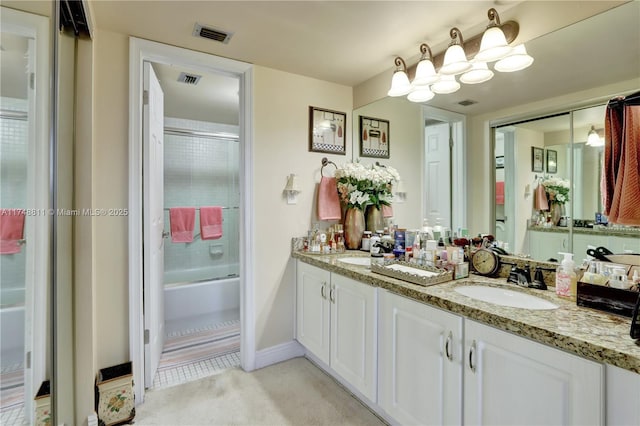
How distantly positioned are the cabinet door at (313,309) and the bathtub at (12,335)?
148 cm

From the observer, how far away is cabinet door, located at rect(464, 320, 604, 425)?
894mm

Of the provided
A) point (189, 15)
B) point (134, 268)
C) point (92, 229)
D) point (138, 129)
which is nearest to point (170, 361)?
point (134, 268)

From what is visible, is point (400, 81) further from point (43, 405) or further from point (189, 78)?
point (43, 405)

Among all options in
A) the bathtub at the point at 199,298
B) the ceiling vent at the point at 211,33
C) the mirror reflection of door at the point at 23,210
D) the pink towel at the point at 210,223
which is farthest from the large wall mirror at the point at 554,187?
the pink towel at the point at 210,223

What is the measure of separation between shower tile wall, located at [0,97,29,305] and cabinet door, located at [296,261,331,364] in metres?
1.51

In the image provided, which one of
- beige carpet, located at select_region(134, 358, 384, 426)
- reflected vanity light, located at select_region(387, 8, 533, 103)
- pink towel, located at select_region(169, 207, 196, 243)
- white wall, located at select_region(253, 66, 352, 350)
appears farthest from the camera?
pink towel, located at select_region(169, 207, 196, 243)

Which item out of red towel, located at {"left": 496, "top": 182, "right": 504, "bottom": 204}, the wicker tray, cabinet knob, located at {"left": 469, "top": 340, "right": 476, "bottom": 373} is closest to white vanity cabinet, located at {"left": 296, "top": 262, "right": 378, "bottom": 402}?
the wicker tray

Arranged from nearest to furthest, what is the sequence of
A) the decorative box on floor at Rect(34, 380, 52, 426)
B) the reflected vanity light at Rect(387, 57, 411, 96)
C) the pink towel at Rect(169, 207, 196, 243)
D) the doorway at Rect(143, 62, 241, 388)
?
the decorative box on floor at Rect(34, 380, 52, 426)
the reflected vanity light at Rect(387, 57, 411, 96)
the doorway at Rect(143, 62, 241, 388)
the pink towel at Rect(169, 207, 196, 243)

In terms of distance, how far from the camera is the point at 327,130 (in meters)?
2.61

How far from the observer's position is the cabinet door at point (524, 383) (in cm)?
89

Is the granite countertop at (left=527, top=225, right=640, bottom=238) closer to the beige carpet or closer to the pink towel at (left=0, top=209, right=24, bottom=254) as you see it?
the beige carpet

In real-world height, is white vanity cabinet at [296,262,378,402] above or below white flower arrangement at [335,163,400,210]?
below

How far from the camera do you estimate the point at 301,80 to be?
2.49 m

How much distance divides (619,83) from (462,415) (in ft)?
4.95
